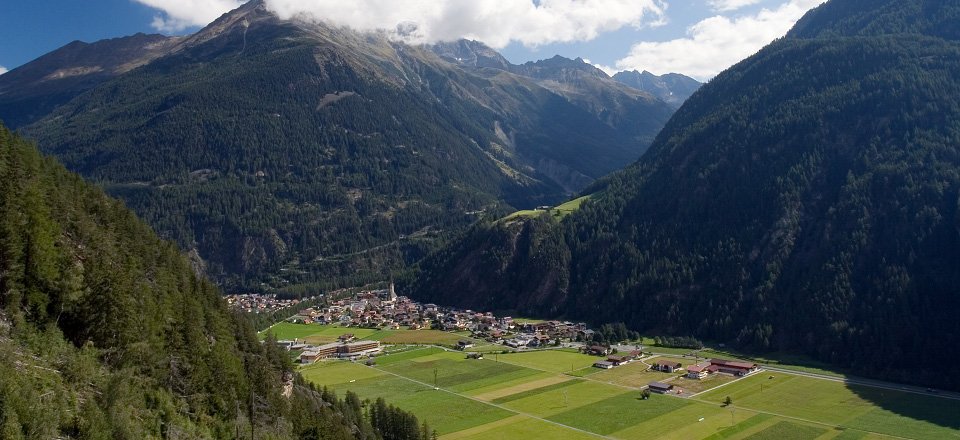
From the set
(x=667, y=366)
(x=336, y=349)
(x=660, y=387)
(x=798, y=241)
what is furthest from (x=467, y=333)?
(x=798, y=241)

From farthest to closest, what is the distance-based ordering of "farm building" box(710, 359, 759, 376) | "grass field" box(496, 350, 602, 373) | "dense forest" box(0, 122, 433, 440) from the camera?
"grass field" box(496, 350, 602, 373)
"farm building" box(710, 359, 759, 376)
"dense forest" box(0, 122, 433, 440)

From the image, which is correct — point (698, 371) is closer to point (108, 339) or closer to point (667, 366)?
point (667, 366)

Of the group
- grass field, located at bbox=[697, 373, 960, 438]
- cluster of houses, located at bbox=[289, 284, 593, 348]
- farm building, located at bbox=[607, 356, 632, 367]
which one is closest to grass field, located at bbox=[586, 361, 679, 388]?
farm building, located at bbox=[607, 356, 632, 367]

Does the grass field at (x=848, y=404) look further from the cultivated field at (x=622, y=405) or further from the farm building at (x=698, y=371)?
the farm building at (x=698, y=371)

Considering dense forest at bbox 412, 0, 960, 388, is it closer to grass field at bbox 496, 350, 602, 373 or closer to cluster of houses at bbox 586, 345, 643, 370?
cluster of houses at bbox 586, 345, 643, 370

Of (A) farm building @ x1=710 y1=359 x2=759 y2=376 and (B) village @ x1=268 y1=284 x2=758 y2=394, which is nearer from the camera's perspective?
(A) farm building @ x1=710 y1=359 x2=759 y2=376

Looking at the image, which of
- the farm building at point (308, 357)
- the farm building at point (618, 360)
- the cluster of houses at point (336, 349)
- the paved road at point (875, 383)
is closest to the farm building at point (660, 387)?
the farm building at point (618, 360)
